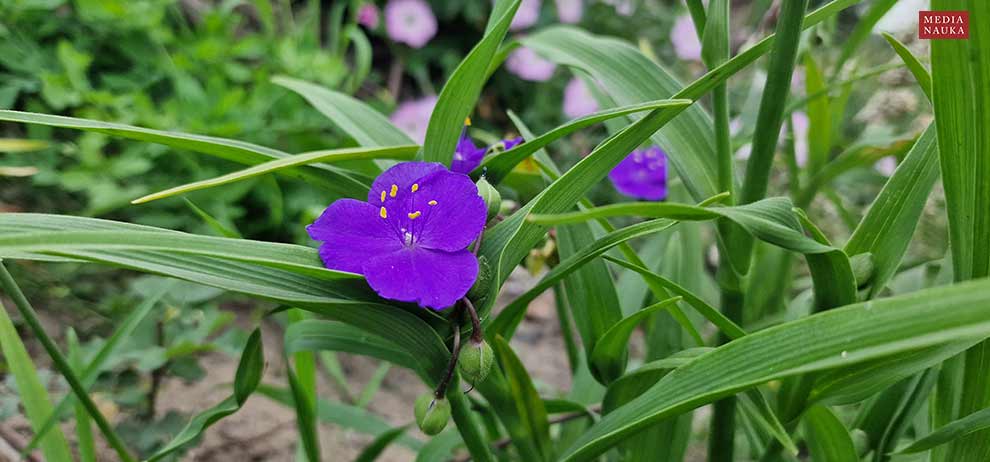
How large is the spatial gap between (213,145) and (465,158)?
0.75 ft

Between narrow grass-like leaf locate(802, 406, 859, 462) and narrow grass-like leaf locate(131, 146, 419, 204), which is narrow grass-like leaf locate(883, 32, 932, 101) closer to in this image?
narrow grass-like leaf locate(802, 406, 859, 462)

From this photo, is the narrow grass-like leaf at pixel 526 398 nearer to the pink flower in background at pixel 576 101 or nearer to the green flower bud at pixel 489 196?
the green flower bud at pixel 489 196

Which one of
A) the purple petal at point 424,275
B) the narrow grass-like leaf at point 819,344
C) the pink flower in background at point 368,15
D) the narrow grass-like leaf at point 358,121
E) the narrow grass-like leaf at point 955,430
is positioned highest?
the pink flower in background at point 368,15

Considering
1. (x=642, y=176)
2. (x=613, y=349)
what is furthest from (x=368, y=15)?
(x=613, y=349)

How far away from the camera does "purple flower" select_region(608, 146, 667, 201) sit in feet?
3.09

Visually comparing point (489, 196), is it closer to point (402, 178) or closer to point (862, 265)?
point (402, 178)

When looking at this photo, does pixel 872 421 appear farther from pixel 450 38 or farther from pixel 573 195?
pixel 450 38

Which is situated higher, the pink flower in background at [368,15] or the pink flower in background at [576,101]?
the pink flower in background at [368,15]

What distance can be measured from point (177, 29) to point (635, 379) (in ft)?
5.37

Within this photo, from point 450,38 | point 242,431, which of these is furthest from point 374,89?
point 242,431

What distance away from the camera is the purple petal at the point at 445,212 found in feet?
1.85

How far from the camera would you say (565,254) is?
2.52ft

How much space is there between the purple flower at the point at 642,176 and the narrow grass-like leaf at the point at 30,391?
2.17 ft

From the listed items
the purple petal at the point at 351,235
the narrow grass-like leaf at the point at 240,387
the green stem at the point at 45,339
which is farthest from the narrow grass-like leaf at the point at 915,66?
the green stem at the point at 45,339
